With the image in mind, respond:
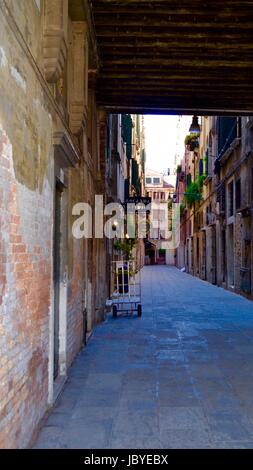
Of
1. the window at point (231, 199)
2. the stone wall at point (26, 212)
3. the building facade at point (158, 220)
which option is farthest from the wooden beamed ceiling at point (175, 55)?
the building facade at point (158, 220)

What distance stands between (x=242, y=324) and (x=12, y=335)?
8000 mm

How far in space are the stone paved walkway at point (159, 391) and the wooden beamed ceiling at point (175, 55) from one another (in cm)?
512

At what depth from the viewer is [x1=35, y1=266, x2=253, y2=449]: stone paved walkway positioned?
13.4 feet

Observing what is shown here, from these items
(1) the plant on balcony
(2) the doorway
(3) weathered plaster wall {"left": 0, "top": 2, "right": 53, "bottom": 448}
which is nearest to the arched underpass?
(2) the doorway

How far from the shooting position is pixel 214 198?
2400 centimetres

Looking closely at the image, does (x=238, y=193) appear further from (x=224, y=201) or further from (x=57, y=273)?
(x=57, y=273)

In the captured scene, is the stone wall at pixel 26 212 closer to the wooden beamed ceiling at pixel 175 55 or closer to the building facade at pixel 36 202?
→ the building facade at pixel 36 202

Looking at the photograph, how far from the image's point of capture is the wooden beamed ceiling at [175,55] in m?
7.20

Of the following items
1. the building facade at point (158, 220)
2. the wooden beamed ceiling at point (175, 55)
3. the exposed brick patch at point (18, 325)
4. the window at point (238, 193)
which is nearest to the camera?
the exposed brick patch at point (18, 325)

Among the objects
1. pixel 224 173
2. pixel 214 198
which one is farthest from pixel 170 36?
pixel 214 198

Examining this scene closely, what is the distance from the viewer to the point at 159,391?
551cm

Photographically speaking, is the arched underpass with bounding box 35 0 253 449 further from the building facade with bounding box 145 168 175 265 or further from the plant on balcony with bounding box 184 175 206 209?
the building facade with bounding box 145 168 175 265

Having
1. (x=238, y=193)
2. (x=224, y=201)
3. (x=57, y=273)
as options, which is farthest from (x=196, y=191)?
(x=57, y=273)
